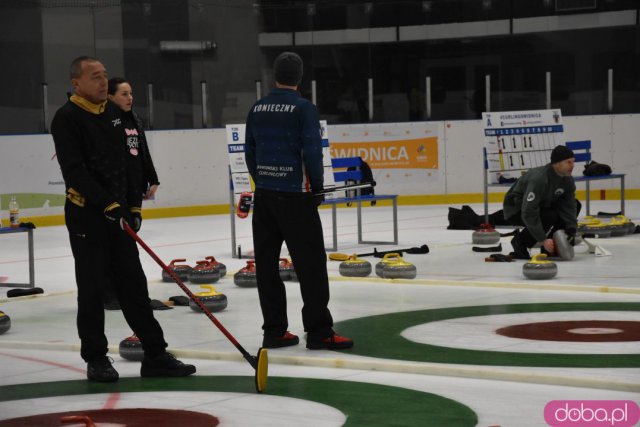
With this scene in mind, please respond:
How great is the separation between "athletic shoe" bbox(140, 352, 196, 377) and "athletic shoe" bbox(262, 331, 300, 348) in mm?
745

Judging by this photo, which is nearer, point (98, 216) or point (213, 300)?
point (98, 216)

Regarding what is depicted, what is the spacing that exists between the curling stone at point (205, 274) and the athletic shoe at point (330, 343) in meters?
3.45

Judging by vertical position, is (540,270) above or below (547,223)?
below

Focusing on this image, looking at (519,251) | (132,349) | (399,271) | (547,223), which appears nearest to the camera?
(132,349)

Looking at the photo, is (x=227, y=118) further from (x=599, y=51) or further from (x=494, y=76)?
(x=599, y=51)

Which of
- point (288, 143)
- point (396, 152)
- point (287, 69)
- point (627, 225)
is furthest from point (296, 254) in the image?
point (396, 152)

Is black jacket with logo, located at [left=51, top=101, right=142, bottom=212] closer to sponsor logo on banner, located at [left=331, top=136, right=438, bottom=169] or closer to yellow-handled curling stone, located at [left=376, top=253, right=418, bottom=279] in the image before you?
yellow-handled curling stone, located at [left=376, top=253, right=418, bottom=279]

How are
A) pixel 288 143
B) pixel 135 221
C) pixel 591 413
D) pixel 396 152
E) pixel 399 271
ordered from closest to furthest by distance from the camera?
1. pixel 591 413
2. pixel 135 221
3. pixel 288 143
4. pixel 399 271
5. pixel 396 152

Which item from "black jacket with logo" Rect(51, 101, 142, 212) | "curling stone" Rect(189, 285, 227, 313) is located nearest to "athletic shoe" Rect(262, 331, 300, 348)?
"black jacket with logo" Rect(51, 101, 142, 212)

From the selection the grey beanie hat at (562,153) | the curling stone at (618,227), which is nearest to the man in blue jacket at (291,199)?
→ the grey beanie hat at (562,153)

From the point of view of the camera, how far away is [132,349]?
6301mm

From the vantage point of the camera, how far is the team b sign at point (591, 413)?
177 inches

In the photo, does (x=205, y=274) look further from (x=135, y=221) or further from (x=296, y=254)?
(x=135, y=221)

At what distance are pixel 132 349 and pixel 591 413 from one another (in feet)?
8.66
